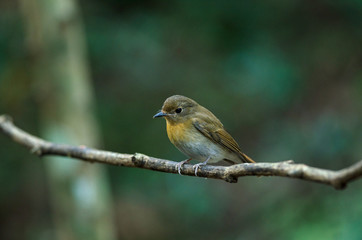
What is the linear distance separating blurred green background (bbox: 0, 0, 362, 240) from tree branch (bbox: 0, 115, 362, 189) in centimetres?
120

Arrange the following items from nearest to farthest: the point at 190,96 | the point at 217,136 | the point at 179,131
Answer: the point at 179,131
the point at 217,136
the point at 190,96

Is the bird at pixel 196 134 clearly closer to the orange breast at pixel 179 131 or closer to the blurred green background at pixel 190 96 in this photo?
the orange breast at pixel 179 131

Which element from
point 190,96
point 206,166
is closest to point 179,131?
point 206,166

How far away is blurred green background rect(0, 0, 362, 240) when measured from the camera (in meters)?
5.64

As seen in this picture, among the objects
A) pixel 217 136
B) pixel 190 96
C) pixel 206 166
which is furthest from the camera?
pixel 190 96

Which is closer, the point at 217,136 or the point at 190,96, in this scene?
the point at 217,136

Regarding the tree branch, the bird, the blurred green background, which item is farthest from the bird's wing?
the blurred green background

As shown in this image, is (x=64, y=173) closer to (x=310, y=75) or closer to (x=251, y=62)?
(x=251, y=62)

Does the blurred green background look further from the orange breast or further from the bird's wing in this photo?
the orange breast

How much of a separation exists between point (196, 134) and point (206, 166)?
123 cm

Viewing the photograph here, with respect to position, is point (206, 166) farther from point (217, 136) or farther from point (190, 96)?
point (190, 96)

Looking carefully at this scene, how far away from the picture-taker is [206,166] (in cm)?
287

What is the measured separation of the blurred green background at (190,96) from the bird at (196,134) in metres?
1.17

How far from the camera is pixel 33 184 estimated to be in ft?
24.4
